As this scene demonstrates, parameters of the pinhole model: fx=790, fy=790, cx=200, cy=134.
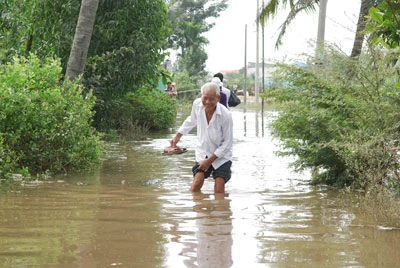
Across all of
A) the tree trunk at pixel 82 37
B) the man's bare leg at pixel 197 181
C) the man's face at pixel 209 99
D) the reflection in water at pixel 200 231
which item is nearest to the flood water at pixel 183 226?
the reflection in water at pixel 200 231

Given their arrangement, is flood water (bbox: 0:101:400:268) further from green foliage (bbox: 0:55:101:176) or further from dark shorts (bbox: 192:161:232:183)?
green foliage (bbox: 0:55:101:176)

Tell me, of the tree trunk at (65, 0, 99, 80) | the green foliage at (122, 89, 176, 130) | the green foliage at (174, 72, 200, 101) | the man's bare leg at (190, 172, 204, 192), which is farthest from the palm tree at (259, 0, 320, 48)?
the green foliage at (174, 72, 200, 101)

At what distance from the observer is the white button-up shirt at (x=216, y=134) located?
9141 mm

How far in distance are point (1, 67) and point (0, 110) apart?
1.61 metres

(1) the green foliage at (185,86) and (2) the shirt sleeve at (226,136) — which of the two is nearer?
(2) the shirt sleeve at (226,136)

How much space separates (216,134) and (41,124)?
3.25m

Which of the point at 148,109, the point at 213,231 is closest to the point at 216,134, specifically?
the point at 213,231

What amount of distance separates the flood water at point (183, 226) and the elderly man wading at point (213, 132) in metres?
0.40

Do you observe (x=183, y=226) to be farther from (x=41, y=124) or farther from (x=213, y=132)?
(x=41, y=124)

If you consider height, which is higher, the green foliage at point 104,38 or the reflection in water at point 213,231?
the green foliage at point 104,38

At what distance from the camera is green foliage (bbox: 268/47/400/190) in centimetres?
983

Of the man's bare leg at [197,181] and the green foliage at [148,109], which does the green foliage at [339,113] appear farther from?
the green foliage at [148,109]

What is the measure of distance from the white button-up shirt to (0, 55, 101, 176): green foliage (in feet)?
9.52

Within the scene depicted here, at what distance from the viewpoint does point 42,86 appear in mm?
11797
